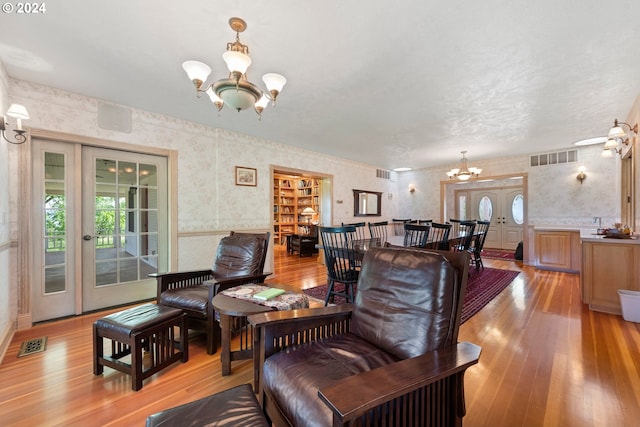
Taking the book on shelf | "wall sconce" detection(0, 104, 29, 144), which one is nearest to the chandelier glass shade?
the book on shelf

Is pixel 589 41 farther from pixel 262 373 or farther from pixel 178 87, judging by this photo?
pixel 178 87

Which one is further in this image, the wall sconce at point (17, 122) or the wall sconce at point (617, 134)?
the wall sconce at point (617, 134)

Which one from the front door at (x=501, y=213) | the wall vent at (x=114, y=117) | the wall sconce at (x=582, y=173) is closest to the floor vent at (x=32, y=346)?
the wall vent at (x=114, y=117)

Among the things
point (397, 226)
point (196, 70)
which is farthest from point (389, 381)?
point (397, 226)

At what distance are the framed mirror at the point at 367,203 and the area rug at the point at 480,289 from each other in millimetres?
2831

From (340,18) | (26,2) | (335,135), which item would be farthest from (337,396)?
(335,135)

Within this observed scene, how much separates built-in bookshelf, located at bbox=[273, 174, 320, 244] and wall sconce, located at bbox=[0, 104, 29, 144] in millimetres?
6161

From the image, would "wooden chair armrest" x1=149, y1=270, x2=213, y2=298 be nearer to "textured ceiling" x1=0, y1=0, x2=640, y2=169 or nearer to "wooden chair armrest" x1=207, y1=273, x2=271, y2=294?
"wooden chair armrest" x1=207, y1=273, x2=271, y2=294

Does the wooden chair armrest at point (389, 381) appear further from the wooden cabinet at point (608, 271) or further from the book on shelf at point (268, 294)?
the wooden cabinet at point (608, 271)

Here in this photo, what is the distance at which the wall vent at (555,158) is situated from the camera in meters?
5.51

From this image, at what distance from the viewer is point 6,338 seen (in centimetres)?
238

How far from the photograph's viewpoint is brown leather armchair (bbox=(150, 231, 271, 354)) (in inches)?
89.8

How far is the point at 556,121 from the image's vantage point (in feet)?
12.8

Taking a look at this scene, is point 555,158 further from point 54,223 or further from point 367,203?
point 54,223
